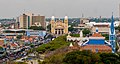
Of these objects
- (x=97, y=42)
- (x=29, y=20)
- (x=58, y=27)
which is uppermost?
(x=97, y=42)

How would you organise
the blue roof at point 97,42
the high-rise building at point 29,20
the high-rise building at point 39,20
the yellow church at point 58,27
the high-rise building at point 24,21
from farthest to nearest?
the high-rise building at point 39,20 → the high-rise building at point 29,20 → the high-rise building at point 24,21 → the yellow church at point 58,27 → the blue roof at point 97,42

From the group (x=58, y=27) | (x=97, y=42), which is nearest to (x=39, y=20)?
(x=58, y=27)

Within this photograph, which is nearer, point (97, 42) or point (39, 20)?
point (97, 42)

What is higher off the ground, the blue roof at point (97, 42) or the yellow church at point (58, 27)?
the blue roof at point (97, 42)

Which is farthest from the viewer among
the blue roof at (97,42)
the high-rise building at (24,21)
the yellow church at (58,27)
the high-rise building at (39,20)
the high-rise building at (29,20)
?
the high-rise building at (39,20)

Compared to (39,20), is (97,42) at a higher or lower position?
higher

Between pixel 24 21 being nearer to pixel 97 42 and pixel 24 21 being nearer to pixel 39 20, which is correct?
pixel 39 20

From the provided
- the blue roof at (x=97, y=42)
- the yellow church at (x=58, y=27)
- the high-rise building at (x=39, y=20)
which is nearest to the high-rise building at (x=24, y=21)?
the high-rise building at (x=39, y=20)

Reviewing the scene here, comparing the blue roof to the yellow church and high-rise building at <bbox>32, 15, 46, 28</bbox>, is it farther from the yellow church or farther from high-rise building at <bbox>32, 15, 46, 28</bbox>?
high-rise building at <bbox>32, 15, 46, 28</bbox>

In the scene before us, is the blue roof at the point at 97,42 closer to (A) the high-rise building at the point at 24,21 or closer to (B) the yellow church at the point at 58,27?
(B) the yellow church at the point at 58,27

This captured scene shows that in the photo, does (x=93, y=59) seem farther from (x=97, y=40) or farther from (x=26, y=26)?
(x=26, y=26)

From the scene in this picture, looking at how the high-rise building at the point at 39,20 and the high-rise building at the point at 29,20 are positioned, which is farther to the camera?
the high-rise building at the point at 39,20
